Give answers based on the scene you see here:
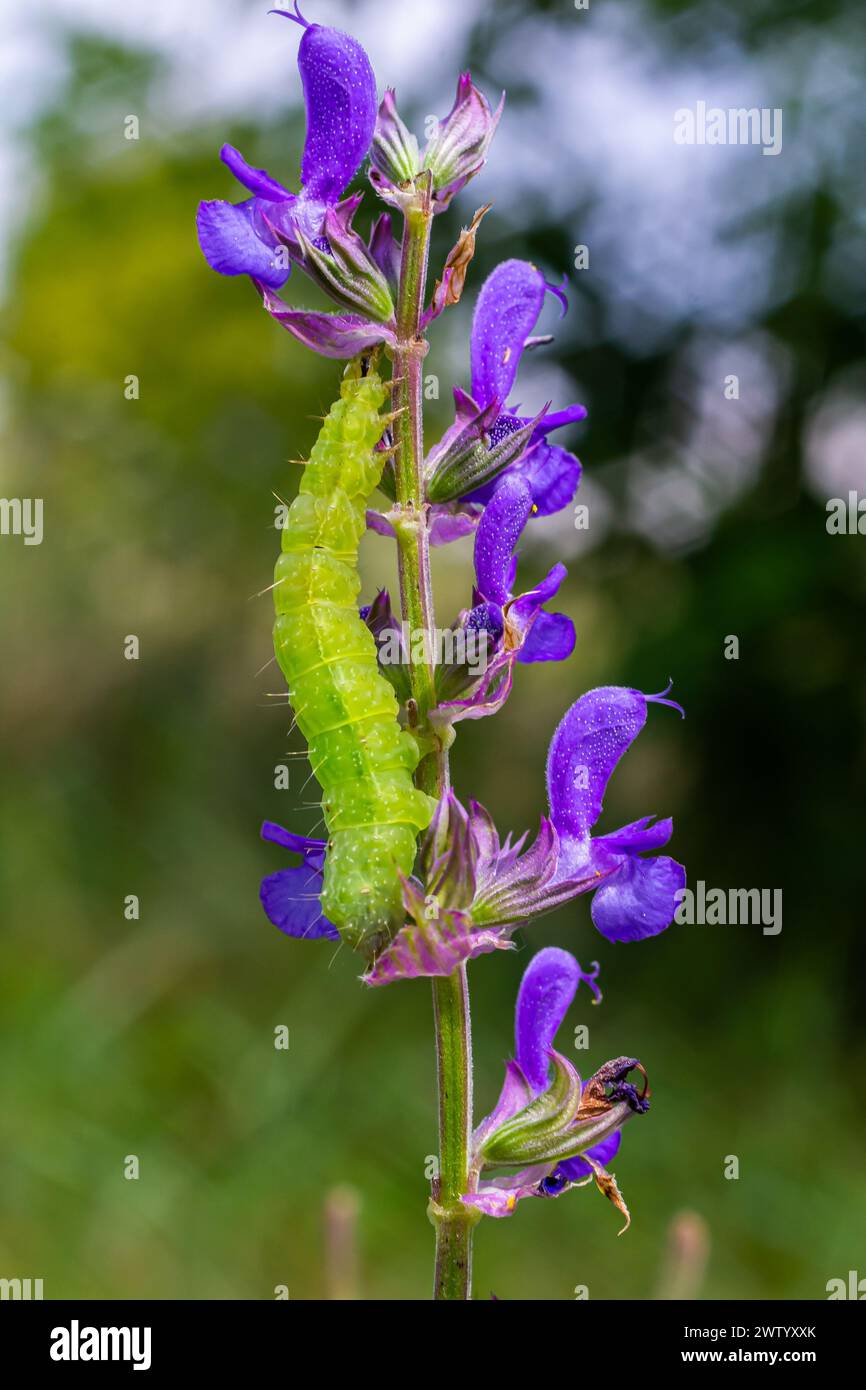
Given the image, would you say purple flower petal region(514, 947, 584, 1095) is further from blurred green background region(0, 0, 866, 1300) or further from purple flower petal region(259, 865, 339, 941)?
blurred green background region(0, 0, 866, 1300)

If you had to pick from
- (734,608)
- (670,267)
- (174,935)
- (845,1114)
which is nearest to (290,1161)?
(174,935)

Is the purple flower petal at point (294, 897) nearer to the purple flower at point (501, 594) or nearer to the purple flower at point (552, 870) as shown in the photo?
the purple flower at point (552, 870)

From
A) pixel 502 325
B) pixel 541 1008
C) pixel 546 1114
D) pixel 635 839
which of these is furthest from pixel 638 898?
pixel 502 325

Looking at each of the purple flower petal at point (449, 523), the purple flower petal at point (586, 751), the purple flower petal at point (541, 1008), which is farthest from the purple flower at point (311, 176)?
the purple flower petal at point (541, 1008)

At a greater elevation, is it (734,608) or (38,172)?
(38,172)

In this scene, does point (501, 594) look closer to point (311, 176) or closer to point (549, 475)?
point (549, 475)

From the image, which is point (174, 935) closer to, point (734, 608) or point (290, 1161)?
point (290, 1161)
